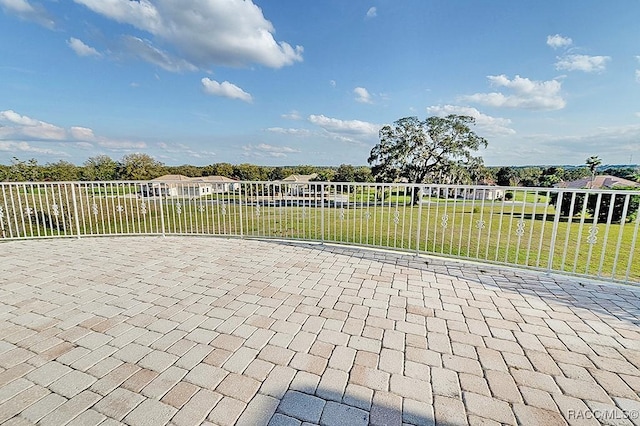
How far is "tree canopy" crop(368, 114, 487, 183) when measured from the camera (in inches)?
888

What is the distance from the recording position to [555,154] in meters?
15.3

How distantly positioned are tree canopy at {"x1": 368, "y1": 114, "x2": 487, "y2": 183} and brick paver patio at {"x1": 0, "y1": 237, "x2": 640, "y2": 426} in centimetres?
2128

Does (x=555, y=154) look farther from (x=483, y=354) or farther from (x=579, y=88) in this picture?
(x=483, y=354)

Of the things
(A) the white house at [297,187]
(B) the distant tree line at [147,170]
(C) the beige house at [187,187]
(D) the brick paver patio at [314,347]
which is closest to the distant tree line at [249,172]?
(B) the distant tree line at [147,170]

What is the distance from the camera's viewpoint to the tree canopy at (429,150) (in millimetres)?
22547

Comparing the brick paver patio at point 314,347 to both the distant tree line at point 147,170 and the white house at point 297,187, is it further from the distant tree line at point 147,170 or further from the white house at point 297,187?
the distant tree line at point 147,170

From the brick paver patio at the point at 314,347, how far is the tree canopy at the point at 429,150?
21.3 m

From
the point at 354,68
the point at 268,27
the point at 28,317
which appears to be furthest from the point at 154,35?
the point at 28,317

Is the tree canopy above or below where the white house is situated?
above

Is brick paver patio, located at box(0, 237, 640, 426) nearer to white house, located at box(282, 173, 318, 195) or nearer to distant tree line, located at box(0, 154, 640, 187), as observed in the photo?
white house, located at box(282, 173, 318, 195)

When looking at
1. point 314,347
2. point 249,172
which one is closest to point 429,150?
point 314,347

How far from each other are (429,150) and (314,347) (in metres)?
24.3

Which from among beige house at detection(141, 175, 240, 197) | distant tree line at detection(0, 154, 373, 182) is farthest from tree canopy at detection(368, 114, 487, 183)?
beige house at detection(141, 175, 240, 197)

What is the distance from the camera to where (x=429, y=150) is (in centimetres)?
2322
